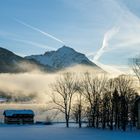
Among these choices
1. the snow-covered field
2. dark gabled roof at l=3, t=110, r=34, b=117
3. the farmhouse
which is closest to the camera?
the snow-covered field

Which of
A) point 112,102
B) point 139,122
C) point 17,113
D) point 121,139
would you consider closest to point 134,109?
point 112,102

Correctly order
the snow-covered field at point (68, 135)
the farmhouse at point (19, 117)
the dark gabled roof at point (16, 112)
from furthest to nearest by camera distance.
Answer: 1. the dark gabled roof at point (16, 112)
2. the farmhouse at point (19, 117)
3. the snow-covered field at point (68, 135)

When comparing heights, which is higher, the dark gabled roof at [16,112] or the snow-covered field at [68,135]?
the dark gabled roof at [16,112]

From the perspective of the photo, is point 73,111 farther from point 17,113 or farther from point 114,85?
point 17,113

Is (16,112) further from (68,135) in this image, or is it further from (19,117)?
(68,135)

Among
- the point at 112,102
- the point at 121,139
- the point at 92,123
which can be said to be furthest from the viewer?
the point at 92,123

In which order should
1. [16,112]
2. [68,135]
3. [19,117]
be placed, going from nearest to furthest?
1. [68,135]
2. [19,117]
3. [16,112]

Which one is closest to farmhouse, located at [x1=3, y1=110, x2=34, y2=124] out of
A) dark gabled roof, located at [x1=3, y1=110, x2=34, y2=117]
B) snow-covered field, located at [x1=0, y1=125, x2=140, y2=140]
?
dark gabled roof, located at [x1=3, y1=110, x2=34, y2=117]

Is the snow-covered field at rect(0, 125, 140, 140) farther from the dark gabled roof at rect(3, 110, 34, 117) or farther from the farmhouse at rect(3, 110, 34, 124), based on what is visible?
the dark gabled roof at rect(3, 110, 34, 117)

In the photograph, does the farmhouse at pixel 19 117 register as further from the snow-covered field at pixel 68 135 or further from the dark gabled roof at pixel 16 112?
the snow-covered field at pixel 68 135

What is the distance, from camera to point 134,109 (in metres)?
104

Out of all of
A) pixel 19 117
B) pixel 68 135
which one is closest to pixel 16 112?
pixel 19 117

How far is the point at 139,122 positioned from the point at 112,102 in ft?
41.3

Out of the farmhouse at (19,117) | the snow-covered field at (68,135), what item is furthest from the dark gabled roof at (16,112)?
the snow-covered field at (68,135)
